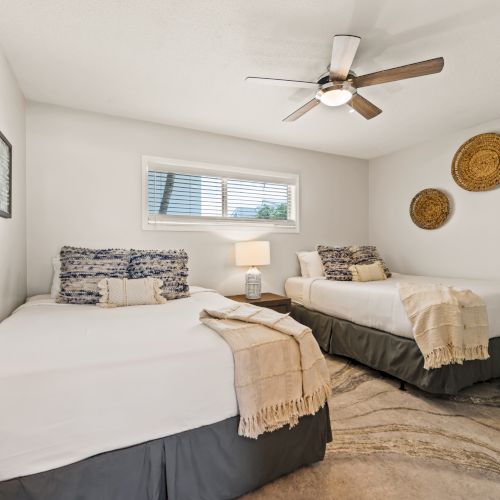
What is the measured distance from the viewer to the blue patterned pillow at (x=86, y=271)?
2299 millimetres

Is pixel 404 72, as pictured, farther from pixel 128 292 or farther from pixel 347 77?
pixel 128 292

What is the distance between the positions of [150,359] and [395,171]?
406 cm

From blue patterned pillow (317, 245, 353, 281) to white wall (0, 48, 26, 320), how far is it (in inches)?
114

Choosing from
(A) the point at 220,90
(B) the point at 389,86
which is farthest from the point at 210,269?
(B) the point at 389,86

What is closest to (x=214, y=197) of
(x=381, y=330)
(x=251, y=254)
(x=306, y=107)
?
(x=251, y=254)

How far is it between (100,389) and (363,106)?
2358mm

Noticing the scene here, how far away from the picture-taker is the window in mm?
3229

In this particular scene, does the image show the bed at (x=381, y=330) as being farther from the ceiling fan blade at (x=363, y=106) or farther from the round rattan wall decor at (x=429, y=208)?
the ceiling fan blade at (x=363, y=106)

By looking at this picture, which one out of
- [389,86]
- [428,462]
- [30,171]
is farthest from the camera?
[30,171]

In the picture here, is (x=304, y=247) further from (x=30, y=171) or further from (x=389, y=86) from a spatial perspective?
(x=30, y=171)

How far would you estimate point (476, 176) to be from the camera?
3.24 meters

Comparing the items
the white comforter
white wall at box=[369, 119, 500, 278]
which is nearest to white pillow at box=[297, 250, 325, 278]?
white wall at box=[369, 119, 500, 278]

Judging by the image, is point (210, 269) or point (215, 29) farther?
point (210, 269)

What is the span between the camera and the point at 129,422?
3.76ft
